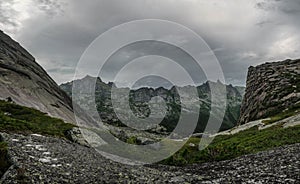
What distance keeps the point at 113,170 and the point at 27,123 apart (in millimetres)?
35021

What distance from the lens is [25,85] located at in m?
140

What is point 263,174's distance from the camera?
33.0m

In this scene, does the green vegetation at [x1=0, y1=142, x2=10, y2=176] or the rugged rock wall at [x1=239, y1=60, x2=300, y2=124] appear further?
the rugged rock wall at [x1=239, y1=60, x2=300, y2=124]

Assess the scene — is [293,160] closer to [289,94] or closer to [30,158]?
[30,158]

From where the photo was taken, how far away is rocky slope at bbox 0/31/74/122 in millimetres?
123912

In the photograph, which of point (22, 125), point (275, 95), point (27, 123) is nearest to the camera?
point (22, 125)

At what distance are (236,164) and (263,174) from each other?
9.13 meters

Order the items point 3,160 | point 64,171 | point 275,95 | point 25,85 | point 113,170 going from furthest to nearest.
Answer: point 275,95
point 25,85
point 113,170
point 3,160
point 64,171

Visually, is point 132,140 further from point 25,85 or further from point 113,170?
point 25,85

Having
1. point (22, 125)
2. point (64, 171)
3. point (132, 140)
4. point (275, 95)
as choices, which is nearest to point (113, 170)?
point (64, 171)

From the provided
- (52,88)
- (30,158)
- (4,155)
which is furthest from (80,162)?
(52,88)

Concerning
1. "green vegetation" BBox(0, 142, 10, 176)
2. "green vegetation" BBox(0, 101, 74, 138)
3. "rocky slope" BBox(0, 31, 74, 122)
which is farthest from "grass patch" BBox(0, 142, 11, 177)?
"rocky slope" BBox(0, 31, 74, 122)

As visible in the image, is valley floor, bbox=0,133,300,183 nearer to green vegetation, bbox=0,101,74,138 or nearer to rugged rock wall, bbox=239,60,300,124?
green vegetation, bbox=0,101,74,138

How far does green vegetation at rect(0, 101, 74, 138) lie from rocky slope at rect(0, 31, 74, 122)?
2768 cm
